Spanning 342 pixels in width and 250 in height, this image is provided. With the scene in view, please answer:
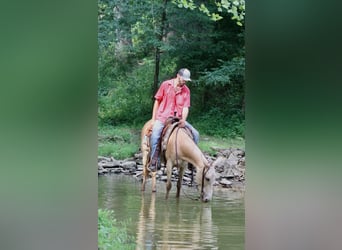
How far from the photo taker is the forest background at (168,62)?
299 centimetres

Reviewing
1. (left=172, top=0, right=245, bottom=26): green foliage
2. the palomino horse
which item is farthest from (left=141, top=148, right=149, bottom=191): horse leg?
(left=172, top=0, right=245, bottom=26): green foliage

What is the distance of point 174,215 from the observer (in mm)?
2986

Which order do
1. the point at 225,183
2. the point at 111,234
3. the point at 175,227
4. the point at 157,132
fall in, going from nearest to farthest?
the point at 111,234
the point at 175,227
the point at 225,183
the point at 157,132

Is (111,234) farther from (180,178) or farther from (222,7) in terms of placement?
(222,7)

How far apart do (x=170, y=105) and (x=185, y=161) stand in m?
0.40

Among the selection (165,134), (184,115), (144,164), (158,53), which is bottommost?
(144,164)

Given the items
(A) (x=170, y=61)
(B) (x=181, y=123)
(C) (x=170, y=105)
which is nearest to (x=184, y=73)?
(A) (x=170, y=61)

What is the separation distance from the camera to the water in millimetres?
2834

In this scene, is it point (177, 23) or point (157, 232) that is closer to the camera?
point (157, 232)

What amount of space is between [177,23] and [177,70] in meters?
0.30

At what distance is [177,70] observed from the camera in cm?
305

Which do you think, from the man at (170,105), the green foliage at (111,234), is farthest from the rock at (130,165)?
the green foliage at (111,234)
